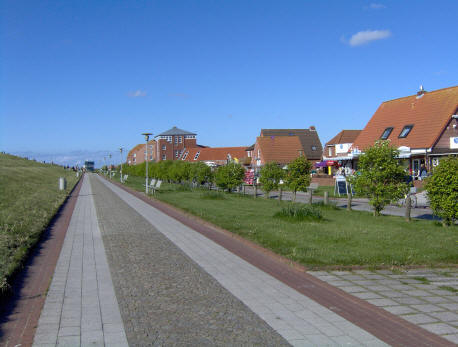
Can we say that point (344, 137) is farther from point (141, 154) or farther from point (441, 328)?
point (141, 154)

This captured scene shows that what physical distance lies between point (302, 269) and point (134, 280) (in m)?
2.73

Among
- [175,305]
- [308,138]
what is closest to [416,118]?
[175,305]

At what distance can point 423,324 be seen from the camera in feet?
15.8

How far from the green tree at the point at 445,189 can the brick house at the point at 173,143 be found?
325ft

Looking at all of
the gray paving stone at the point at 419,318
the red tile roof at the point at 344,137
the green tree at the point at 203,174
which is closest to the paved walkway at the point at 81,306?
the gray paving stone at the point at 419,318

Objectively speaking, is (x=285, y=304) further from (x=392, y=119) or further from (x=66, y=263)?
(x=392, y=119)

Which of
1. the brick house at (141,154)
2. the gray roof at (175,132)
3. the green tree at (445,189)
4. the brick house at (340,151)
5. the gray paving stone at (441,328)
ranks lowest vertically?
the gray paving stone at (441,328)

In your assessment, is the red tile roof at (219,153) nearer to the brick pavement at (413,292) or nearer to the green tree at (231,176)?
the green tree at (231,176)

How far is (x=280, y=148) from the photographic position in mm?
62719

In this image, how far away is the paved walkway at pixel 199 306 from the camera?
4.48 metres

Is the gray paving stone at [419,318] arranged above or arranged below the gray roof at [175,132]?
below

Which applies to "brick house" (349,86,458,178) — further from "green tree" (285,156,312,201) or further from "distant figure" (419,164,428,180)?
"green tree" (285,156,312,201)

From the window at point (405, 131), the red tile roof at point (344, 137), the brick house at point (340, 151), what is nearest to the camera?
the window at point (405, 131)

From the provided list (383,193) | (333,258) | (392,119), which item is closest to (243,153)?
(392,119)
